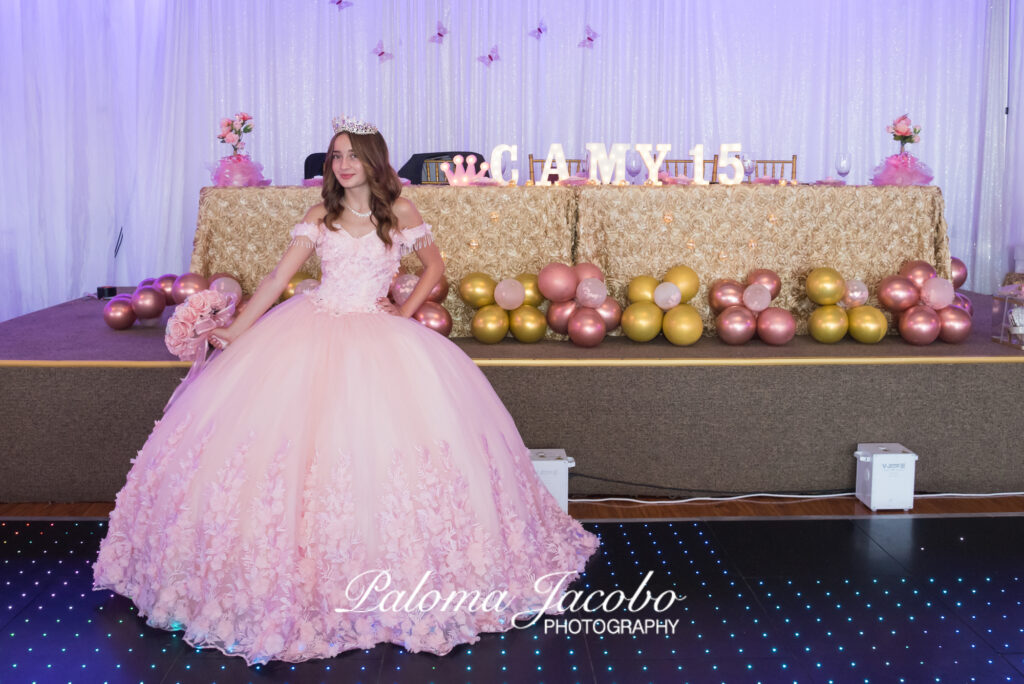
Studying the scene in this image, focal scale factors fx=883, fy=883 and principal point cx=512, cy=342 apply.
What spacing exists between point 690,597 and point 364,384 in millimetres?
1194

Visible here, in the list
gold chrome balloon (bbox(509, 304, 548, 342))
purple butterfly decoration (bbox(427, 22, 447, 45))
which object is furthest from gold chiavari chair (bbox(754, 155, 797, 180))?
purple butterfly decoration (bbox(427, 22, 447, 45))

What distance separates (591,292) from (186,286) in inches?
68.5

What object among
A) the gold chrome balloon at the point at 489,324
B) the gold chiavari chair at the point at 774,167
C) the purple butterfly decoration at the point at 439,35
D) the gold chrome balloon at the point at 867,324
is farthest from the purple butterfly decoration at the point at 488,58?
the gold chrome balloon at the point at 867,324

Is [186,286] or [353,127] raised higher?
[353,127]

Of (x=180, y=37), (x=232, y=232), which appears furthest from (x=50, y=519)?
(x=180, y=37)

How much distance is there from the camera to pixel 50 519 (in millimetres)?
3297

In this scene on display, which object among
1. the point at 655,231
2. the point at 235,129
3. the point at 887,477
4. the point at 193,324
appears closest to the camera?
the point at 193,324

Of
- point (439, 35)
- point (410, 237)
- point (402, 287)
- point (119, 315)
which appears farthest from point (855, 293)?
point (439, 35)

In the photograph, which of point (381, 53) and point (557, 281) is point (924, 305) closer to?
point (557, 281)

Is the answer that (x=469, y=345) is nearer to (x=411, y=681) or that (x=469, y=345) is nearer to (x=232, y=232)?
(x=232, y=232)

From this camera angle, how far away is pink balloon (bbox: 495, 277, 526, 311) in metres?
3.75

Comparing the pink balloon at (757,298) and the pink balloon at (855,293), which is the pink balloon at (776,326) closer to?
the pink balloon at (757,298)

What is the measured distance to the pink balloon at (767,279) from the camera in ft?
12.8

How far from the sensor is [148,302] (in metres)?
4.14
